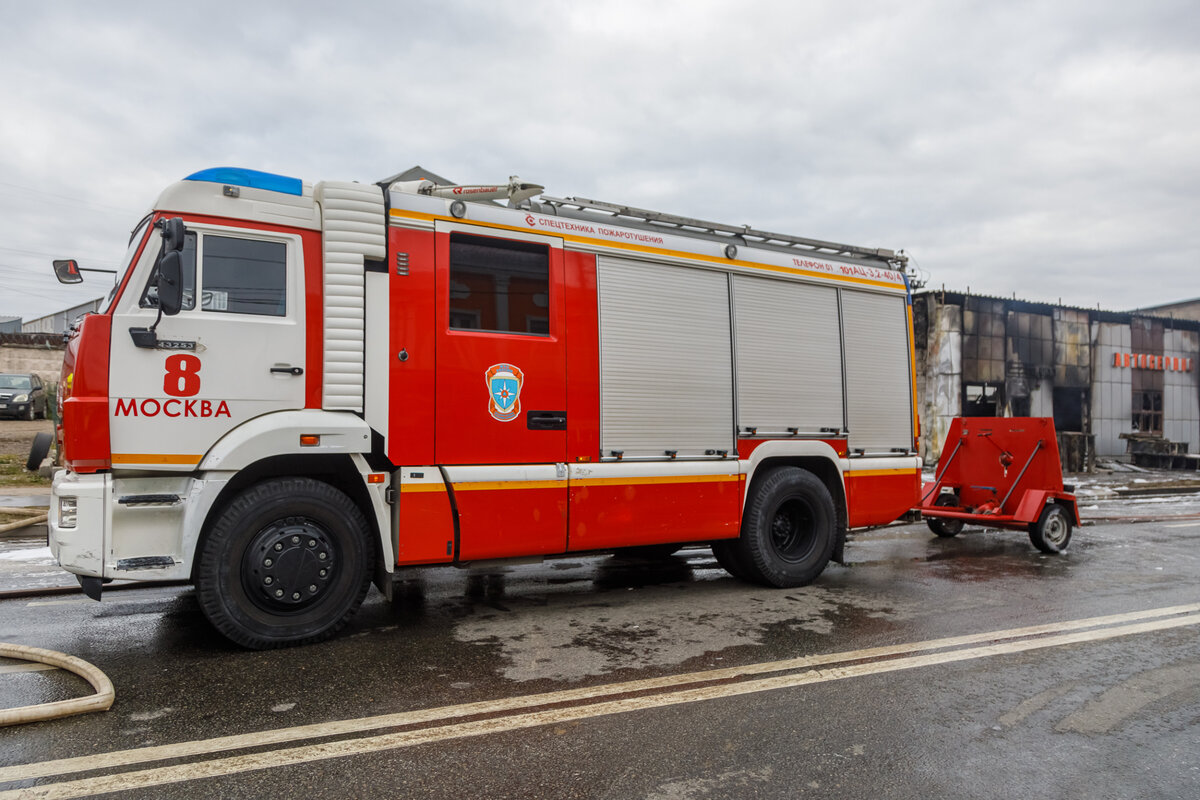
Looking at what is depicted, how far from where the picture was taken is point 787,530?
716 cm

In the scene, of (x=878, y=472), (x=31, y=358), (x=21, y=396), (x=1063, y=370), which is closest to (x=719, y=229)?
(x=878, y=472)

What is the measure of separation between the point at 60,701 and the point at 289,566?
1.32 meters

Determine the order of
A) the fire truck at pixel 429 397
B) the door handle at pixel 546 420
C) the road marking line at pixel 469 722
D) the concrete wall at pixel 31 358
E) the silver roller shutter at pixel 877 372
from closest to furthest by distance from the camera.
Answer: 1. the road marking line at pixel 469 722
2. the fire truck at pixel 429 397
3. the door handle at pixel 546 420
4. the silver roller shutter at pixel 877 372
5. the concrete wall at pixel 31 358

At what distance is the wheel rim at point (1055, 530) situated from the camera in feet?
29.0

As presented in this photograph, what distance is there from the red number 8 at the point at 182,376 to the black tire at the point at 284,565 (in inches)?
28.1

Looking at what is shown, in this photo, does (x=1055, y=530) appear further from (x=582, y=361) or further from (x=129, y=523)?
(x=129, y=523)

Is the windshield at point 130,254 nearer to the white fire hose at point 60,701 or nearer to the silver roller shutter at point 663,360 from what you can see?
the white fire hose at point 60,701

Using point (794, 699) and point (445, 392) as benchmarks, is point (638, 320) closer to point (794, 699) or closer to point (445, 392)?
point (445, 392)

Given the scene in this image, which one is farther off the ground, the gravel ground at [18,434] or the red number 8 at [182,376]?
the red number 8 at [182,376]

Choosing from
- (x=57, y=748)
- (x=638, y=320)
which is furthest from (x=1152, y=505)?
(x=57, y=748)

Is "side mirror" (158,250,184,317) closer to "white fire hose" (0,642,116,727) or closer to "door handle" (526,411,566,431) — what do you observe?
"white fire hose" (0,642,116,727)

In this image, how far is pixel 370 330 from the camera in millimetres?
5156

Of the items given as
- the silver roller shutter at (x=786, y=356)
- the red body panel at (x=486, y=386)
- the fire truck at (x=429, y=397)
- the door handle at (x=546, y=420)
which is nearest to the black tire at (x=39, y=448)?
the fire truck at (x=429, y=397)

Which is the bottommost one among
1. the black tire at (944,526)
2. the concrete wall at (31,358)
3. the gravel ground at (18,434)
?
the black tire at (944,526)
